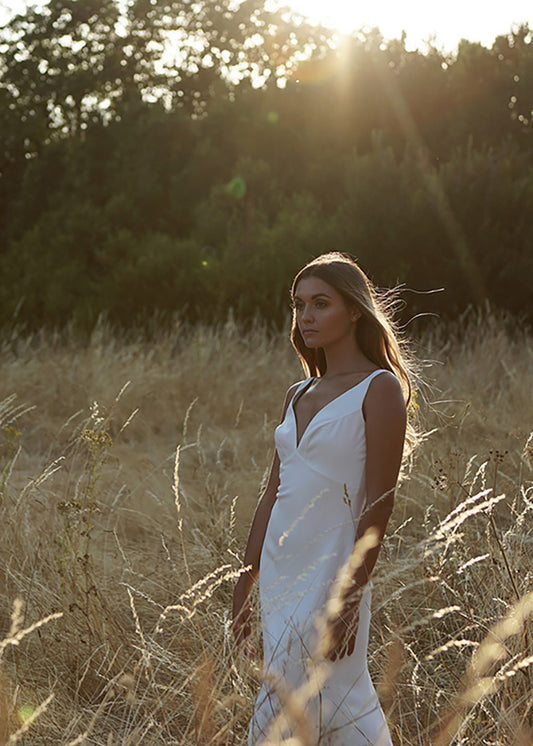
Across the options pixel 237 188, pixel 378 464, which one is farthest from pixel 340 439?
pixel 237 188

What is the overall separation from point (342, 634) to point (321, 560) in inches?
7.7

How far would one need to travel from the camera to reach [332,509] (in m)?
2.02

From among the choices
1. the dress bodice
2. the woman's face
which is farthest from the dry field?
the woman's face

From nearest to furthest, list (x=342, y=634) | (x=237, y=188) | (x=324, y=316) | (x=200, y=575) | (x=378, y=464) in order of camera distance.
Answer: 1. (x=342, y=634)
2. (x=378, y=464)
3. (x=324, y=316)
4. (x=200, y=575)
5. (x=237, y=188)

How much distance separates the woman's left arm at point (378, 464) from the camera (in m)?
1.89

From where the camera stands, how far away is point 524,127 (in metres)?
15.1

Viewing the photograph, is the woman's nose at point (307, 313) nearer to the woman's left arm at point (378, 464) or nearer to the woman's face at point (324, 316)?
the woman's face at point (324, 316)

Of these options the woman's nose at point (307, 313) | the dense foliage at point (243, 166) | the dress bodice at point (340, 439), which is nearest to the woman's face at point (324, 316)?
the woman's nose at point (307, 313)

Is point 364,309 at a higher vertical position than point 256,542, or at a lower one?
higher

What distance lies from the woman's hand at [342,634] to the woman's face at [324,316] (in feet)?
2.29

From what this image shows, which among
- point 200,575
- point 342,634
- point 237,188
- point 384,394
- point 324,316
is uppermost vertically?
point 324,316

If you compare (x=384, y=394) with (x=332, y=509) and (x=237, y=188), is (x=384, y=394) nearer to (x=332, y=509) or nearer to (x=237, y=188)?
(x=332, y=509)

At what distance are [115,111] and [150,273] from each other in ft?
25.9

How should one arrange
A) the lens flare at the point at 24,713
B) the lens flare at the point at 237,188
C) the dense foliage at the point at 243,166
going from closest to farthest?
the lens flare at the point at 24,713
the dense foliage at the point at 243,166
the lens flare at the point at 237,188
